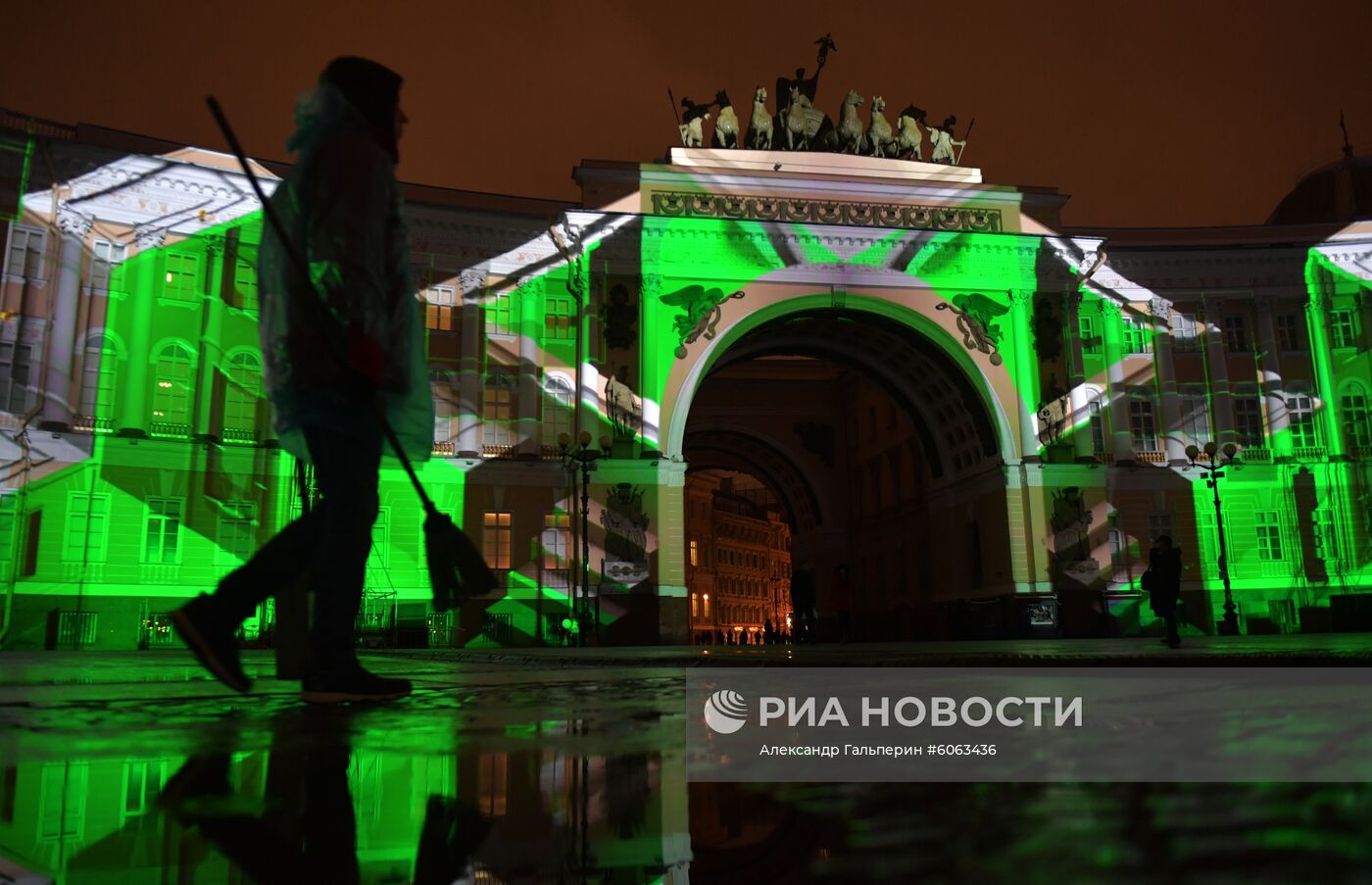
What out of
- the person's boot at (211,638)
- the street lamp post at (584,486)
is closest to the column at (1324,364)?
the street lamp post at (584,486)

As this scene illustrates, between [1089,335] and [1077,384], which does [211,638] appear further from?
[1089,335]

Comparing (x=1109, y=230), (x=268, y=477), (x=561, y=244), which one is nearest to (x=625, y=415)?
(x=561, y=244)

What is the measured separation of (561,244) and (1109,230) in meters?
15.9

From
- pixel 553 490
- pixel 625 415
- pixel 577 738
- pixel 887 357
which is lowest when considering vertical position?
pixel 577 738

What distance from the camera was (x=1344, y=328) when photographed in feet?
102

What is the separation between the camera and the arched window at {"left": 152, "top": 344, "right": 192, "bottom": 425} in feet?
81.6

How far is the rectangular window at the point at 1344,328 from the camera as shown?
1217 inches

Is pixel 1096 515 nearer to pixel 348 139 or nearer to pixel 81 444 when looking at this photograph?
pixel 81 444

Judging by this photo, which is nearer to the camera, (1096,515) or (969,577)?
(1096,515)

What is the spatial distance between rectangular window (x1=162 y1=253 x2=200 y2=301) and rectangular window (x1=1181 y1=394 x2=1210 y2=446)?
86.9 ft

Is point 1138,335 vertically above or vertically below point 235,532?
above

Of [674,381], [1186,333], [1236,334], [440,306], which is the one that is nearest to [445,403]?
[440,306]

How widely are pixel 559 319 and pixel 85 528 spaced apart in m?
12.0

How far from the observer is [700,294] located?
1107 inches
